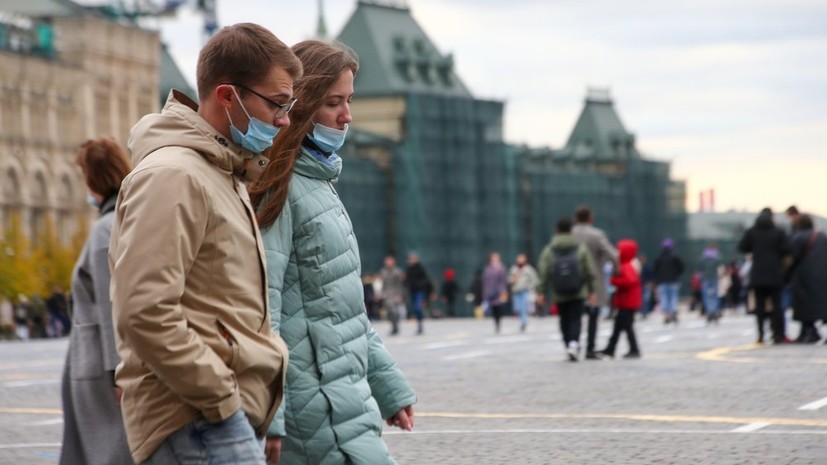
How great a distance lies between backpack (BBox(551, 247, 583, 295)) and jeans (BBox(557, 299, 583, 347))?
0.17 m

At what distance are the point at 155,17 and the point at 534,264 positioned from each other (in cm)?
2706

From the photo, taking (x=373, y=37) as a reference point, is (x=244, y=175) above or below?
below

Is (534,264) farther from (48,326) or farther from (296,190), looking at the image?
(296,190)

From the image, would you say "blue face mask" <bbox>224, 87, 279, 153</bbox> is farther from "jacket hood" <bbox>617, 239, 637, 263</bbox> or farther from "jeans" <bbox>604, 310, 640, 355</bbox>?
"jacket hood" <bbox>617, 239, 637, 263</bbox>

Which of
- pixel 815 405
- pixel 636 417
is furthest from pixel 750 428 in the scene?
pixel 815 405

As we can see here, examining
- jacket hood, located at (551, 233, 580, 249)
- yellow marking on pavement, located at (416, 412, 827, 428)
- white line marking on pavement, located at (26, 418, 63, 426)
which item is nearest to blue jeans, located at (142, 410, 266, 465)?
yellow marking on pavement, located at (416, 412, 827, 428)

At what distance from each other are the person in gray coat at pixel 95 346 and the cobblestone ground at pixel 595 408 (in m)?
3.41

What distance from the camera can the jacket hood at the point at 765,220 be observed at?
2377 cm

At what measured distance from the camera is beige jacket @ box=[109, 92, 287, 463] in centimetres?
410

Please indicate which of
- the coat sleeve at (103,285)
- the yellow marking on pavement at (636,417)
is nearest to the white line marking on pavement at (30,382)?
the yellow marking on pavement at (636,417)

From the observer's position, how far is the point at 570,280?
67.1ft

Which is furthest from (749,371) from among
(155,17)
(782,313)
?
(155,17)

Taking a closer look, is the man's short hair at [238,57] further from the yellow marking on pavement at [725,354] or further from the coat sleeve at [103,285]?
the yellow marking on pavement at [725,354]

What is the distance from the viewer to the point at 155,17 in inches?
4013
